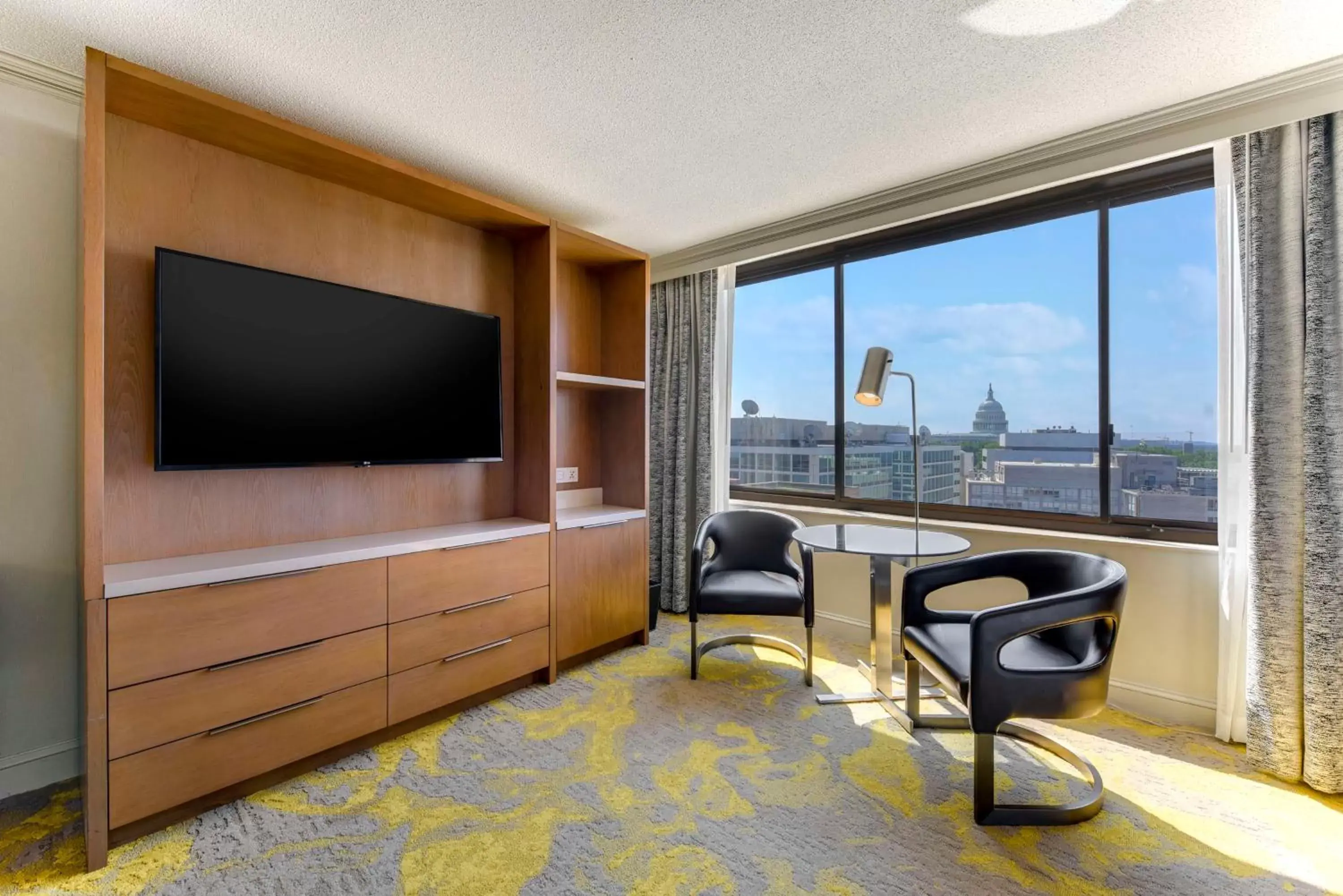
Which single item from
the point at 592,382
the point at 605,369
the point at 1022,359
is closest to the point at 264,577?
the point at 592,382

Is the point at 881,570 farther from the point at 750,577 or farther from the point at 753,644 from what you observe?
the point at 753,644

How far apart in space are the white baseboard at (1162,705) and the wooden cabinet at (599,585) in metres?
2.25

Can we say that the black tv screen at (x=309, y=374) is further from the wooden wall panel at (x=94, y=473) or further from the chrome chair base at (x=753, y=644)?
the chrome chair base at (x=753, y=644)

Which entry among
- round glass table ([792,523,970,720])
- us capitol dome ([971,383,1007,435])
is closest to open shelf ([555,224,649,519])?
round glass table ([792,523,970,720])

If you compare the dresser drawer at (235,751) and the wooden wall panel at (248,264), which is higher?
the wooden wall panel at (248,264)

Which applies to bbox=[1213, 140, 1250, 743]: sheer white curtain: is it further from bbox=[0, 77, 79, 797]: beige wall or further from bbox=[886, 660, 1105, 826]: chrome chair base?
bbox=[0, 77, 79, 797]: beige wall

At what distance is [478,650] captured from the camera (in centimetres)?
259

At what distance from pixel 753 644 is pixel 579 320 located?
2.18 metres

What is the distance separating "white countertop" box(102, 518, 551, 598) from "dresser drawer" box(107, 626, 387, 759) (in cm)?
28

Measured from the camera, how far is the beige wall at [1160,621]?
240 centimetres

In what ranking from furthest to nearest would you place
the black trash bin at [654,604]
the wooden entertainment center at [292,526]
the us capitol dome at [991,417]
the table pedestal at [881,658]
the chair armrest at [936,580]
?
the black trash bin at [654,604]
the us capitol dome at [991,417]
the table pedestal at [881,658]
the chair armrest at [936,580]
the wooden entertainment center at [292,526]

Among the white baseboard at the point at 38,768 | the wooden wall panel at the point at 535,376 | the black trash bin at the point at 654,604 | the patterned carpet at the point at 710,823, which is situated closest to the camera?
the patterned carpet at the point at 710,823

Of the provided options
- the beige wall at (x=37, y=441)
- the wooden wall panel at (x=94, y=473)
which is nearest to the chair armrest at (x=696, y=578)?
the wooden wall panel at (x=94, y=473)

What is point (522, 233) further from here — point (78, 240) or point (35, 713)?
point (35, 713)
